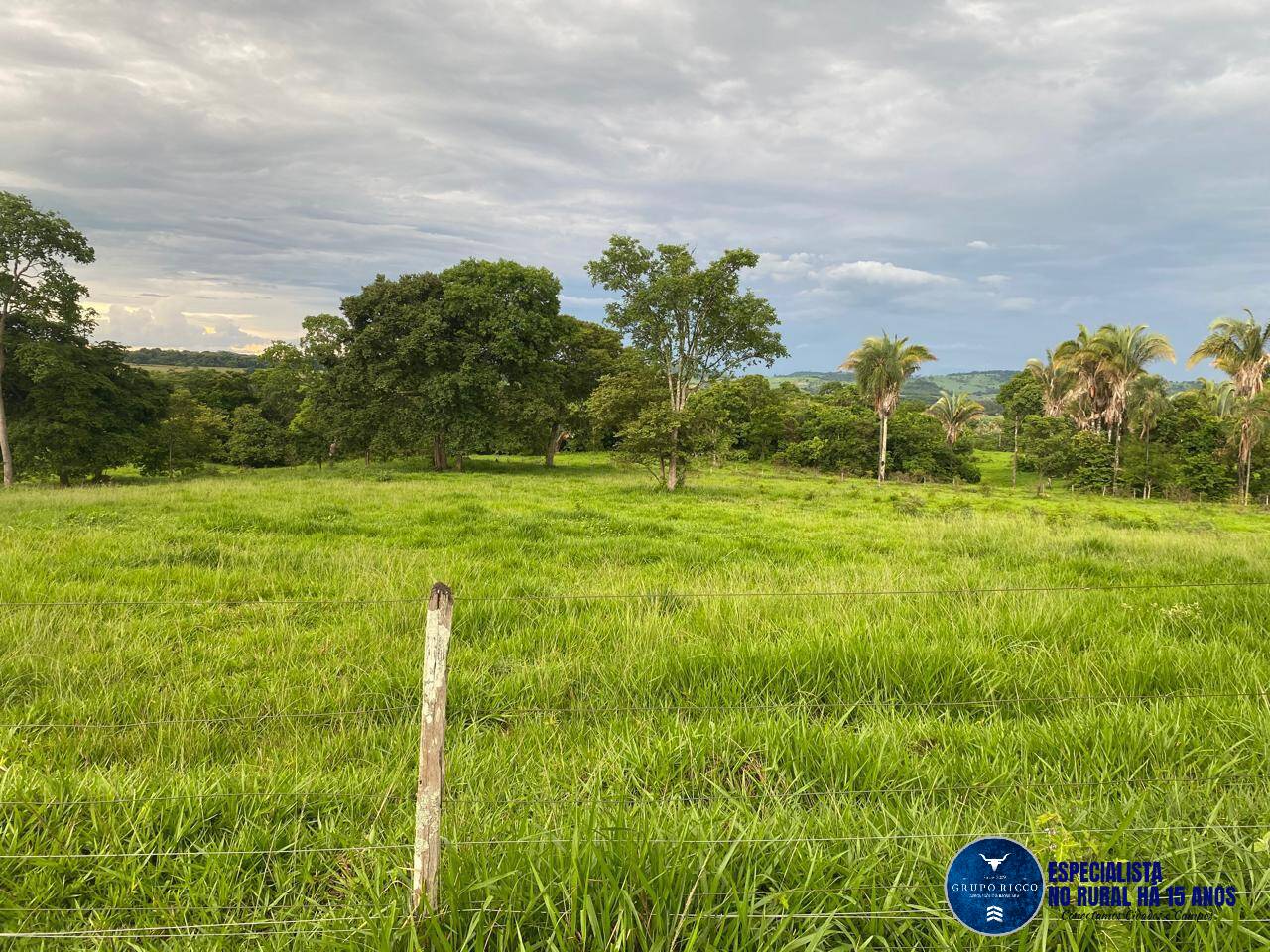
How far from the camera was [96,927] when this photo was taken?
198cm

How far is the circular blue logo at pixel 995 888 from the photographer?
162cm

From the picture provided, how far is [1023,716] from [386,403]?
30.8 metres

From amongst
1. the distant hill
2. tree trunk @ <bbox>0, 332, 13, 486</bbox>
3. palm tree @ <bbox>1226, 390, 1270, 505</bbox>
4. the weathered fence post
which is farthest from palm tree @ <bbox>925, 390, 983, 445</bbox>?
the distant hill

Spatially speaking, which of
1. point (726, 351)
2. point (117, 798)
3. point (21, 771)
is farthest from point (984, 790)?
point (726, 351)

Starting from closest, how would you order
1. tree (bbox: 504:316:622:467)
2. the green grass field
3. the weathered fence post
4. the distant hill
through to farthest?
the weathered fence post, the green grass field, tree (bbox: 504:316:622:467), the distant hill

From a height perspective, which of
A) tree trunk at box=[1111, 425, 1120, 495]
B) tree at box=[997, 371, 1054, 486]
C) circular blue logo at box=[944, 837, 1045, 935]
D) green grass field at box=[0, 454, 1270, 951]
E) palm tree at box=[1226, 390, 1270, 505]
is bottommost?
green grass field at box=[0, 454, 1270, 951]

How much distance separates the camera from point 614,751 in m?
3.06

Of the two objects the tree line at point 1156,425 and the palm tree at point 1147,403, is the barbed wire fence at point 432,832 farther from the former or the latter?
the palm tree at point 1147,403

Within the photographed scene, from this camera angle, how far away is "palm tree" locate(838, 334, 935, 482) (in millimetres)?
36812

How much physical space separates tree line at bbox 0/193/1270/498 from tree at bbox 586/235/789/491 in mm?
75

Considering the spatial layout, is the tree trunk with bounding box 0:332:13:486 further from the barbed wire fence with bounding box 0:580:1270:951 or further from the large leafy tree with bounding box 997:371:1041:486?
the large leafy tree with bounding box 997:371:1041:486

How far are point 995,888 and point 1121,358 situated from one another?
49078 mm

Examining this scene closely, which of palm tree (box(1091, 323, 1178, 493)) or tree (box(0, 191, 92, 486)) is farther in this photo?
palm tree (box(1091, 323, 1178, 493))

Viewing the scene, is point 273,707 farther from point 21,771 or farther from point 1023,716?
point 1023,716
